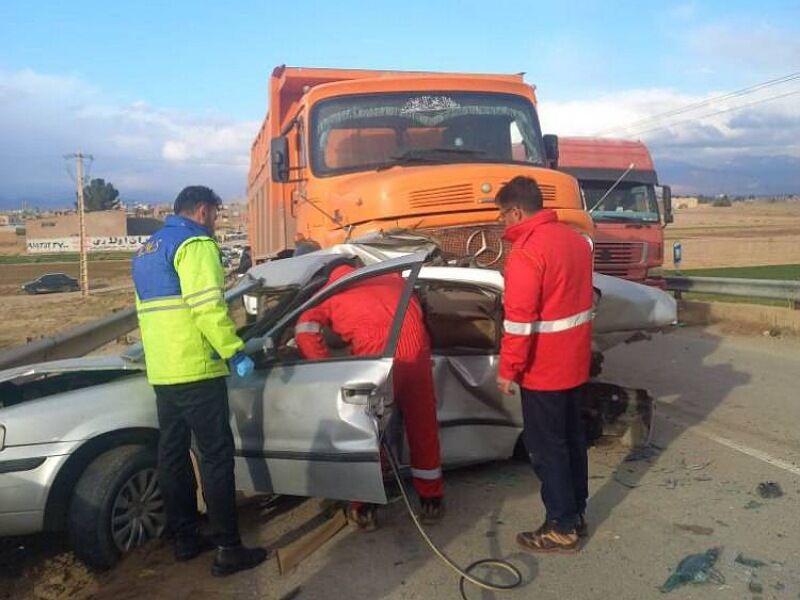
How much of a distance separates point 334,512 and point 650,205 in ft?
37.7

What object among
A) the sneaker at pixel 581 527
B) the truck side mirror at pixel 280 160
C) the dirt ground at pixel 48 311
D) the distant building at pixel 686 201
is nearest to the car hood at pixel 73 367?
the sneaker at pixel 581 527

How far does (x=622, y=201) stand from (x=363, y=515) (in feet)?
38.0

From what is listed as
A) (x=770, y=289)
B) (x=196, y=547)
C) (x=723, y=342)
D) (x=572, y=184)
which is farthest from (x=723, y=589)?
(x=770, y=289)

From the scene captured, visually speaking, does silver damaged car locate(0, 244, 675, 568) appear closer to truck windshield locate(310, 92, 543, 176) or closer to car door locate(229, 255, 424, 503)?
car door locate(229, 255, 424, 503)

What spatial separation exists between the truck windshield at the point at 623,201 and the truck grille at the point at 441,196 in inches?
335

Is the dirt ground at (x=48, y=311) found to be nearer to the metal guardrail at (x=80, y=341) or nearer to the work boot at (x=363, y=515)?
the metal guardrail at (x=80, y=341)

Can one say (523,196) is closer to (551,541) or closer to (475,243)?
(551,541)

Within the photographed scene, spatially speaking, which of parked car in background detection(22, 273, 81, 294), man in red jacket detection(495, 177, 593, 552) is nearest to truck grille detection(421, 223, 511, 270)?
man in red jacket detection(495, 177, 593, 552)

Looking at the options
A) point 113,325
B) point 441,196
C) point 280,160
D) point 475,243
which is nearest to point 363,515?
point 475,243

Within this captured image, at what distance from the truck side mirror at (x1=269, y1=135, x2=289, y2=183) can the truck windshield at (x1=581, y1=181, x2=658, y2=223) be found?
8.03 metres

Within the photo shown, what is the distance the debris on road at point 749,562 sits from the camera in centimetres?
415

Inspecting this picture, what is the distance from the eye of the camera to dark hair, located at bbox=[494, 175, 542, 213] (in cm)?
431

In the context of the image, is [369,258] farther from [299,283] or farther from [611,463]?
[611,463]

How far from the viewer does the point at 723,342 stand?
11930mm
